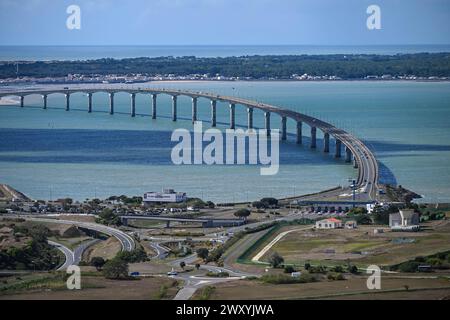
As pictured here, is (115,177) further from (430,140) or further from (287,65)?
(287,65)

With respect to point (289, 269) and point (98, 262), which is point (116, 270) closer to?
point (98, 262)

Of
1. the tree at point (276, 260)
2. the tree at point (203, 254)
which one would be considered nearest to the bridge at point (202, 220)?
the tree at point (203, 254)

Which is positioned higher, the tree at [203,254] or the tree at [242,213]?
the tree at [242,213]

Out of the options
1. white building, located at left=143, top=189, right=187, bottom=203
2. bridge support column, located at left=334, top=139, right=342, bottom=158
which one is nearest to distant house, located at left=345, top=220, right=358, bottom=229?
white building, located at left=143, top=189, right=187, bottom=203

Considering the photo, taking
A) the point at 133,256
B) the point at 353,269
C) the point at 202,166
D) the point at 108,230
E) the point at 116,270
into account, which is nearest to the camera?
the point at 116,270

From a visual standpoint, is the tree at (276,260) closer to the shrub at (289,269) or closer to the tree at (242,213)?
the shrub at (289,269)

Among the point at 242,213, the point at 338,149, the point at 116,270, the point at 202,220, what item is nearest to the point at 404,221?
the point at 242,213
